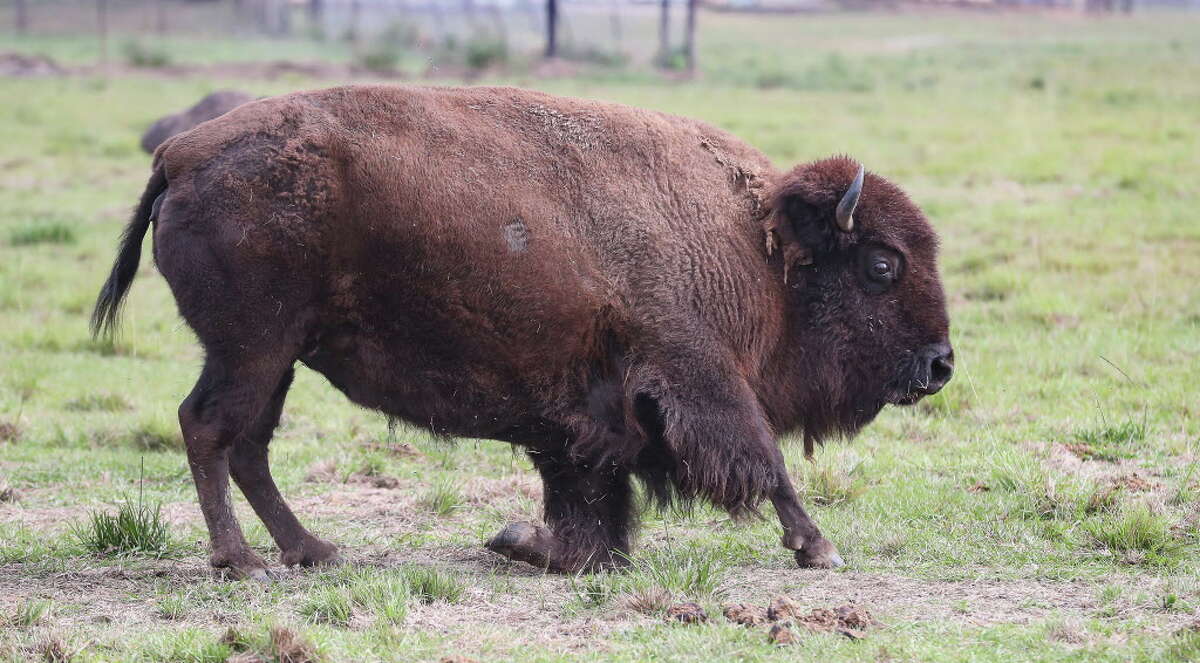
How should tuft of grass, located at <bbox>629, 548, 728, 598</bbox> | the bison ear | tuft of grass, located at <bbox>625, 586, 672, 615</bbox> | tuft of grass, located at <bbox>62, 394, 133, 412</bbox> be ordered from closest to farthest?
tuft of grass, located at <bbox>625, 586, 672, 615</bbox>, tuft of grass, located at <bbox>629, 548, 728, 598</bbox>, the bison ear, tuft of grass, located at <bbox>62, 394, 133, 412</bbox>

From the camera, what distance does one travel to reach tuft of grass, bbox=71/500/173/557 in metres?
5.41

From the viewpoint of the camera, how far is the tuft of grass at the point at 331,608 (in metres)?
4.54

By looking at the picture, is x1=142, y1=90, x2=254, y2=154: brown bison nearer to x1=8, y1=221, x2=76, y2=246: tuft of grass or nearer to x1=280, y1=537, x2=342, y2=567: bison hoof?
x1=8, y1=221, x2=76, y2=246: tuft of grass

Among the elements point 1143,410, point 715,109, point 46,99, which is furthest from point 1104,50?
point 1143,410

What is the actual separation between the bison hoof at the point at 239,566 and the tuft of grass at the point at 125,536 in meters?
0.41

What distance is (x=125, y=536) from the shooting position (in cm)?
543

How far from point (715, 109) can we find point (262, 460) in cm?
1521

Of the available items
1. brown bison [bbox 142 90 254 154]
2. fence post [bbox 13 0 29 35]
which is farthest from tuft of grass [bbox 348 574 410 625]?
fence post [bbox 13 0 29 35]

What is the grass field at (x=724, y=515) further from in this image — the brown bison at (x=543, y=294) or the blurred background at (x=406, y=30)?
the blurred background at (x=406, y=30)

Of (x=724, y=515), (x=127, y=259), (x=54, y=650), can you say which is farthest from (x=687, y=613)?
(x=127, y=259)

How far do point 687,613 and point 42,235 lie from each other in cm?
997

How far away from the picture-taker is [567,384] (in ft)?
17.5

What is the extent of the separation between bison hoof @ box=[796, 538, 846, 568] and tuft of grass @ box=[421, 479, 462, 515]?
5.62 ft

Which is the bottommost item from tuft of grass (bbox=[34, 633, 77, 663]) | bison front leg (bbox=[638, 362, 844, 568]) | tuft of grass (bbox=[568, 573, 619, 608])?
tuft of grass (bbox=[568, 573, 619, 608])
